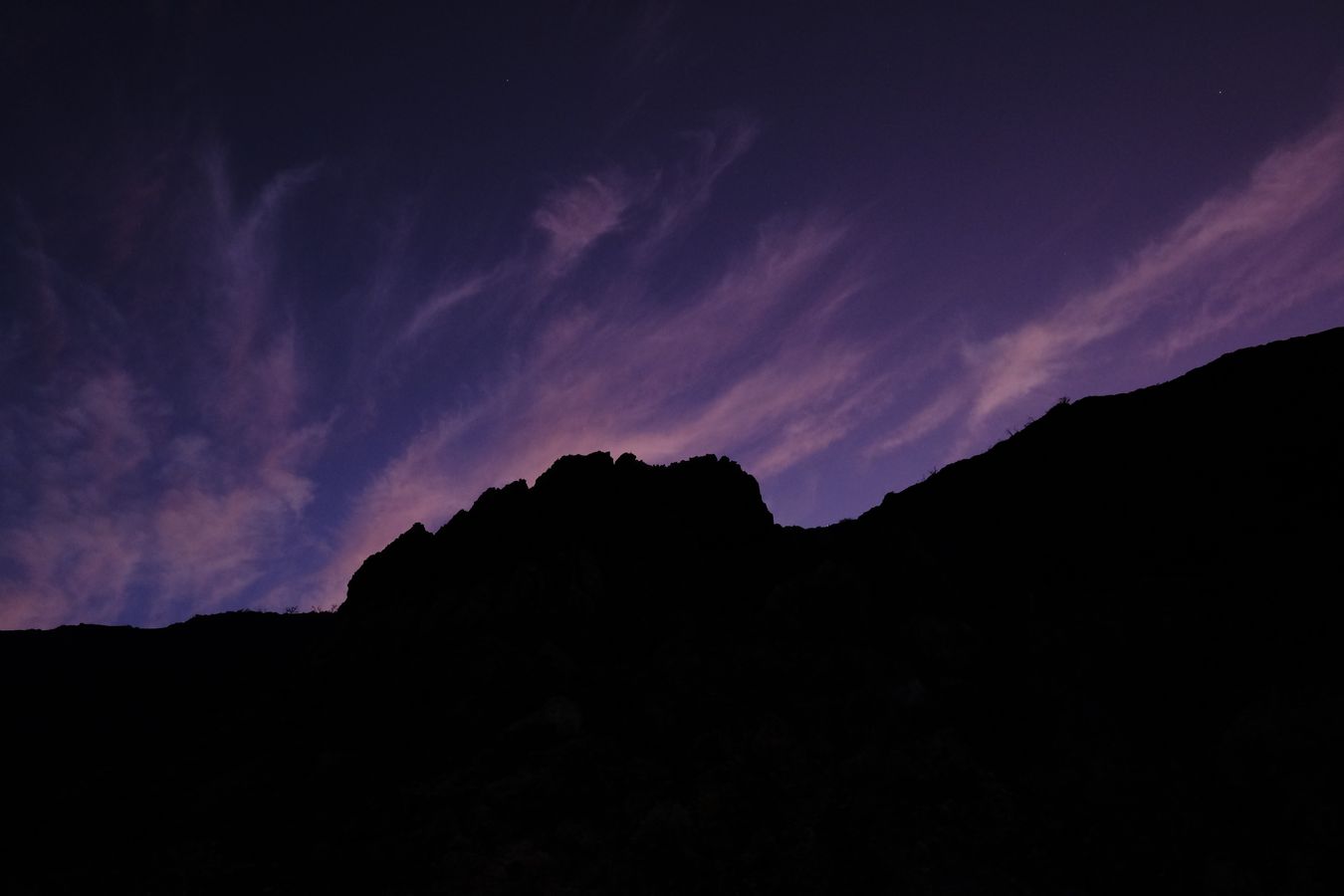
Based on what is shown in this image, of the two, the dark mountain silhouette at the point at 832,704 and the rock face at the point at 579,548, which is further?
the rock face at the point at 579,548

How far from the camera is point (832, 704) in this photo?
14672mm

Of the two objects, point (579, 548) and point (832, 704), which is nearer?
point (832, 704)

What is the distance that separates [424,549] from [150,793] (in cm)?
875

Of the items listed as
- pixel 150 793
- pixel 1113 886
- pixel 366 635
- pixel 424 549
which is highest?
pixel 424 549

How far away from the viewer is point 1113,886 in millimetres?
10281

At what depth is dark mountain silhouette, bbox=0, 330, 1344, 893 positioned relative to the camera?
1106 centimetres

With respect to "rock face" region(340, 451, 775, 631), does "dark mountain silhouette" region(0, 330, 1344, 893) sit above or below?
below

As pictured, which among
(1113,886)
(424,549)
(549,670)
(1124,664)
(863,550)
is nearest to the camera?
(1113,886)

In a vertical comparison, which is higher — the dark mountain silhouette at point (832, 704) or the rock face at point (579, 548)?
the rock face at point (579, 548)

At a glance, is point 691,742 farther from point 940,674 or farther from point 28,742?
point 28,742

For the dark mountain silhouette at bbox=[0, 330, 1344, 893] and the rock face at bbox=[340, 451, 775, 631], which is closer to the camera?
the dark mountain silhouette at bbox=[0, 330, 1344, 893]

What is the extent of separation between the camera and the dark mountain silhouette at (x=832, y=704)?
11.1 meters

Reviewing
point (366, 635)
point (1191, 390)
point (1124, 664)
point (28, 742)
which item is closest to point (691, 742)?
point (1124, 664)

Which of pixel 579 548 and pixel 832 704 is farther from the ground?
pixel 579 548
